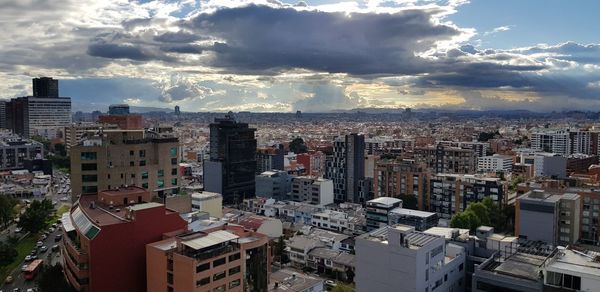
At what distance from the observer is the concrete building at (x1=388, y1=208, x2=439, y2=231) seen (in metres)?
24.9

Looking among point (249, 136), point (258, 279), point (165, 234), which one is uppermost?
point (249, 136)

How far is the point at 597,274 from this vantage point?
35.1ft

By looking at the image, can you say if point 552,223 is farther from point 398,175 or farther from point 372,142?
point 372,142

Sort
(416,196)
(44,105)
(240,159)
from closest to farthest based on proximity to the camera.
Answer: (416,196) → (240,159) → (44,105)

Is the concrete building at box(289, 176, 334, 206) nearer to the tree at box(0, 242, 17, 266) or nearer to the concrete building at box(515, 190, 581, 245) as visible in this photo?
the concrete building at box(515, 190, 581, 245)

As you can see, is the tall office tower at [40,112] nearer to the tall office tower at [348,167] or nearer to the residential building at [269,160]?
the residential building at [269,160]

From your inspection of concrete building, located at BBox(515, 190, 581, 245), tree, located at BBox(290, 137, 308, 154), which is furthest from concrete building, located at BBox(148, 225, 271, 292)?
tree, located at BBox(290, 137, 308, 154)

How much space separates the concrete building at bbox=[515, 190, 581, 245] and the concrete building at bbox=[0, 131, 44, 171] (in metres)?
44.3

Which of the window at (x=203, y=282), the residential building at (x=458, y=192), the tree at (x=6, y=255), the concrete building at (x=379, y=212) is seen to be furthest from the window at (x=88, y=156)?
the residential building at (x=458, y=192)

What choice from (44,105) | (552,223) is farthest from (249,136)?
(44,105)

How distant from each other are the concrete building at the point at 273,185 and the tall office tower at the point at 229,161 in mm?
1062

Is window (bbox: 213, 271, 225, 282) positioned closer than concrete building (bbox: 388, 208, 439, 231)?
Yes

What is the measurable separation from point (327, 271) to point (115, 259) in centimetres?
1008

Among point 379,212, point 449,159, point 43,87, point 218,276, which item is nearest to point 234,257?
point 218,276
